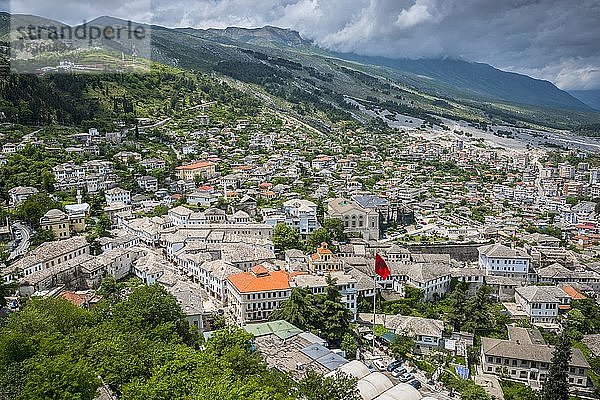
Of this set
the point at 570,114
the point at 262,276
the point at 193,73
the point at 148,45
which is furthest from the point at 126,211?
the point at 570,114

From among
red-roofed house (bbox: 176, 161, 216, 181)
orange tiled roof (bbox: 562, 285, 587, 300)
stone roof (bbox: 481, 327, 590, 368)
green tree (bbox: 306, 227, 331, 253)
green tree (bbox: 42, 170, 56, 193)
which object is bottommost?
stone roof (bbox: 481, 327, 590, 368)

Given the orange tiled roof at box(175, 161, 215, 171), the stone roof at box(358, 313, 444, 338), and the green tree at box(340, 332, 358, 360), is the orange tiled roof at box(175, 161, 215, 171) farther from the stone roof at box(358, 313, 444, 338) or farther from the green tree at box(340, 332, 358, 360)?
the green tree at box(340, 332, 358, 360)

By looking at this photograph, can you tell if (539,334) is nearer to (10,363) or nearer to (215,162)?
(10,363)

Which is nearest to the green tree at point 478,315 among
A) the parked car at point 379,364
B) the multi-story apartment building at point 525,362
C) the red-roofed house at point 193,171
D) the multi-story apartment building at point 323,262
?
the multi-story apartment building at point 525,362

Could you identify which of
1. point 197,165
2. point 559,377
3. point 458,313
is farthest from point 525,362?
point 197,165

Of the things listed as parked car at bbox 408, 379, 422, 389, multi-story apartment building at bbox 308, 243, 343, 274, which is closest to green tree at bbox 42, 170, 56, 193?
multi-story apartment building at bbox 308, 243, 343, 274

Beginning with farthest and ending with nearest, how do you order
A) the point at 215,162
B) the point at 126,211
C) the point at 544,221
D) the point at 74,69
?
the point at 74,69
the point at 215,162
the point at 544,221
the point at 126,211
